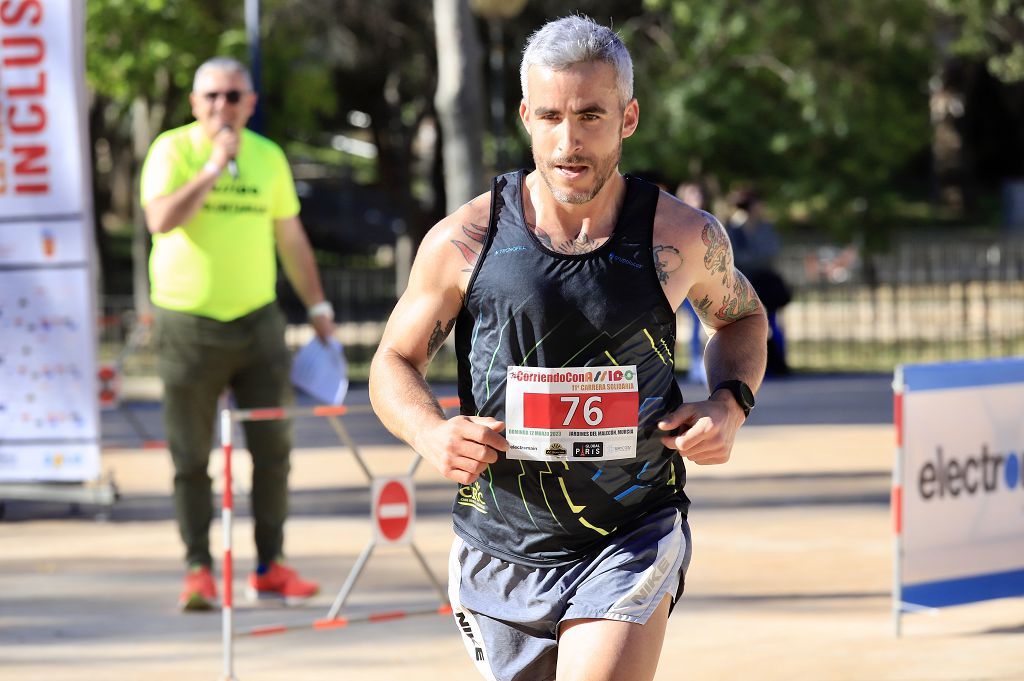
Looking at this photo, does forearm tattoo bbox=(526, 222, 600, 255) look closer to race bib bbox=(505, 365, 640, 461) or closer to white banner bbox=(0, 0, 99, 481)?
race bib bbox=(505, 365, 640, 461)

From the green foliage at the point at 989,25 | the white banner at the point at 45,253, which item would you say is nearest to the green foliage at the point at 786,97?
the green foliage at the point at 989,25

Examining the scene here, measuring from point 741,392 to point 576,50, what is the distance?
872 mm

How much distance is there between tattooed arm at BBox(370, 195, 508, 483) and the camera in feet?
11.7

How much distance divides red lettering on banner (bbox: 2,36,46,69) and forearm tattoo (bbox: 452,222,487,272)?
6.01 m

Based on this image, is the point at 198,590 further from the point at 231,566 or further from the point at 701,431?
the point at 701,431

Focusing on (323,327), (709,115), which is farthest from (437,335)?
(709,115)

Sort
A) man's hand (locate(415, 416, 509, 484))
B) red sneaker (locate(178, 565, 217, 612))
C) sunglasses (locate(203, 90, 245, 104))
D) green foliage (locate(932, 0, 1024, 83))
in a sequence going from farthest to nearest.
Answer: green foliage (locate(932, 0, 1024, 83)) < red sneaker (locate(178, 565, 217, 612)) < sunglasses (locate(203, 90, 245, 104)) < man's hand (locate(415, 416, 509, 484))

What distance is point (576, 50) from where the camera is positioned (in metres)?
3.50

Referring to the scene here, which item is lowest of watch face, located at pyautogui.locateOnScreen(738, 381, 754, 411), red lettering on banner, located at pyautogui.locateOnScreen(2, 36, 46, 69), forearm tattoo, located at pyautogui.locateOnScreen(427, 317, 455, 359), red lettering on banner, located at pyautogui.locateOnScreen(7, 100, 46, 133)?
watch face, located at pyautogui.locateOnScreen(738, 381, 754, 411)

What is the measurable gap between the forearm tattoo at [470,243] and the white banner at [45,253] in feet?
19.0

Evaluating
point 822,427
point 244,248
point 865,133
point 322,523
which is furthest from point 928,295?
point 244,248

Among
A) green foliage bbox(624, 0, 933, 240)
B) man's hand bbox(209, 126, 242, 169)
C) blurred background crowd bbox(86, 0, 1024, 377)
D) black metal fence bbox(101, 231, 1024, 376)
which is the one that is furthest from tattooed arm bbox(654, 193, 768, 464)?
green foliage bbox(624, 0, 933, 240)

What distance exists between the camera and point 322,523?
376 inches

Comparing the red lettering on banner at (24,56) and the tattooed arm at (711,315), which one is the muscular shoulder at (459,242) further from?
the red lettering on banner at (24,56)
